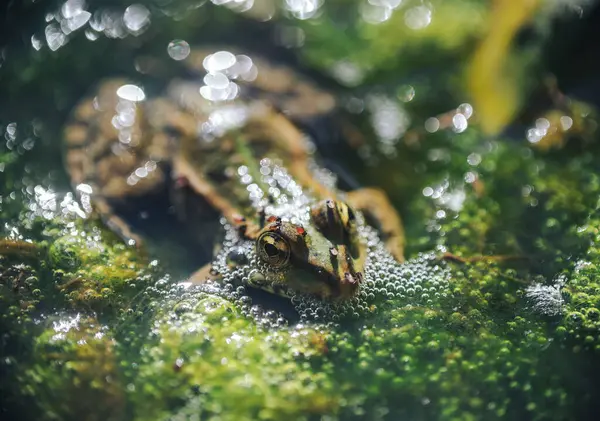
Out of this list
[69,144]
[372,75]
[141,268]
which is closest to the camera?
[141,268]

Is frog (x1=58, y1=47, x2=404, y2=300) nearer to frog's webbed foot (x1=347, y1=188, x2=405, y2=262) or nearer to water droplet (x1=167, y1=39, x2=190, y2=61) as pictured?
frog's webbed foot (x1=347, y1=188, x2=405, y2=262)

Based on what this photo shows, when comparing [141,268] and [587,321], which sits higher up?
[587,321]

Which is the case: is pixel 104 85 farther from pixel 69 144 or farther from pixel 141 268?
pixel 141 268

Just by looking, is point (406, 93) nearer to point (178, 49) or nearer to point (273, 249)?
point (178, 49)

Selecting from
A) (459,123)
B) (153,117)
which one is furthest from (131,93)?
(459,123)

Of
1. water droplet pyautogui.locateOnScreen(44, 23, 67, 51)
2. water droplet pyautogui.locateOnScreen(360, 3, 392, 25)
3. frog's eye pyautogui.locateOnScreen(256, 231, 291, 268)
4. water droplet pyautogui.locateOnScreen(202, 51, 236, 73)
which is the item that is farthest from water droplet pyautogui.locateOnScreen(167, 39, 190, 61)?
frog's eye pyautogui.locateOnScreen(256, 231, 291, 268)

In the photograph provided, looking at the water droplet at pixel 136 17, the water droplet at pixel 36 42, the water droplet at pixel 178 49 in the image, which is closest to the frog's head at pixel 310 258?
the water droplet at pixel 178 49

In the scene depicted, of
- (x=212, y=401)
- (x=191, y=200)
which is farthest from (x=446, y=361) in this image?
(x=191, y=200)
